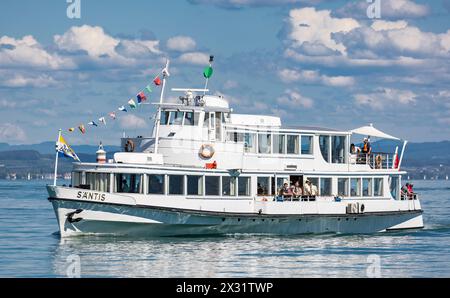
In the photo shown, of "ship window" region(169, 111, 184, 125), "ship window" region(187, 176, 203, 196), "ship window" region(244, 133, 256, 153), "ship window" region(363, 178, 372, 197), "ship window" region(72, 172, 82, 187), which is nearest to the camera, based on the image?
"ship window" region(187, 176, 203, 196)

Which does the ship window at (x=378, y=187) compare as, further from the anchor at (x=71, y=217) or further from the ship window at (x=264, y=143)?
the anchor at (x=71, y=217)

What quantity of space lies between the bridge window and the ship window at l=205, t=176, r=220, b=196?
2287mm

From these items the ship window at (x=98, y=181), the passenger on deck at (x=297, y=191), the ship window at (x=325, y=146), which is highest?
the ship window at (x=325, y=146)

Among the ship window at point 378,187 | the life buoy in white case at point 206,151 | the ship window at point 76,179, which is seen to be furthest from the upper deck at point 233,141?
the ship window at point 76,179

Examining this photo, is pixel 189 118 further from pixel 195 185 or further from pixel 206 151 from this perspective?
pixel 195 185

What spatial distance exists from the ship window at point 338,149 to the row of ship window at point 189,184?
1.23 metres

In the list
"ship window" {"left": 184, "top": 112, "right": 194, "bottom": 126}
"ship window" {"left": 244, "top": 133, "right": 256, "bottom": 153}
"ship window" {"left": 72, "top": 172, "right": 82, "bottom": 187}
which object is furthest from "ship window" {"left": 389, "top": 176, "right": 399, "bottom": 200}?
"ship window" {"left": 72, "top": 172, "right": 82, "bottom": 187}

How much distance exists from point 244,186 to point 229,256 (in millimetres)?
7185

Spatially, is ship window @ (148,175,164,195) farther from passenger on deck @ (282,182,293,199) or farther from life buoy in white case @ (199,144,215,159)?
passenger on deck @ (282,182,293,199)

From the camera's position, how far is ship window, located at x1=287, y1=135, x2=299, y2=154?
4806 centimetres

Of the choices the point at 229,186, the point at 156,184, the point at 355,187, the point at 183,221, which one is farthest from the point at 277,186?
the point at 156,184

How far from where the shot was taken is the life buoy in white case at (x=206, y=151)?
4525 centimetres

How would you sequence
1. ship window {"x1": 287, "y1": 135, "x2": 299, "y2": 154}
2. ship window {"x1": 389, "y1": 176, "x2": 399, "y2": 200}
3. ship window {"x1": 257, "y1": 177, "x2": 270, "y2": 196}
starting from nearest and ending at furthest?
ship window {"x1": 257, "y1": 177, "x2": 270, "y2": 196}
ship window {"x1": 287, "y1": 135, "x2": 299, "y2": 154}
ship window {"x1": 389, "y1": 176, "x2": 399, "y2": 200}
